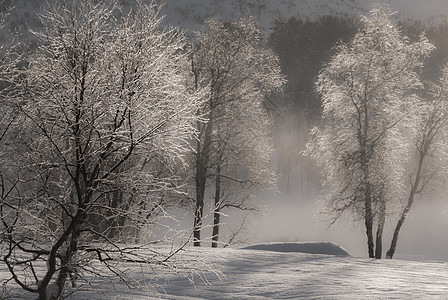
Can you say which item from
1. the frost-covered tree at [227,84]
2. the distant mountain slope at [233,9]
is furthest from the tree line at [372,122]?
the distant mountain slope at [233,9]

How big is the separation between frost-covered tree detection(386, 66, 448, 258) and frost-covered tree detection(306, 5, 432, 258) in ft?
5.27

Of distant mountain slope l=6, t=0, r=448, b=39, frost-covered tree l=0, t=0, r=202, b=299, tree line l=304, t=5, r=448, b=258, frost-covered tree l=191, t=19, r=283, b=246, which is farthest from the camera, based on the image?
distant mountain slope l=6, t=0, r=448, b=39

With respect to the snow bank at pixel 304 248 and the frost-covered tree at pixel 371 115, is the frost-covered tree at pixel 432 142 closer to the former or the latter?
the frost-covered tree at pixel 371 115

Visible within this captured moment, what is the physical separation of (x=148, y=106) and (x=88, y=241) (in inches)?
88.1

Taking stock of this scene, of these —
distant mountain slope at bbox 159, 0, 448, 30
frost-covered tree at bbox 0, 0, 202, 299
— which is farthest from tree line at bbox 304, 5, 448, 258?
distant mountain slope at bbox 159, 0, 448, 30

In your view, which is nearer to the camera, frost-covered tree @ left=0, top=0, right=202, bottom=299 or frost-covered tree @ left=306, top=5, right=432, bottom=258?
frost-covered tree @ left=0, top=0, right=202, bottom=299

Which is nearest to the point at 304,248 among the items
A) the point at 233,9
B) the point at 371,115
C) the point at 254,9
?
the point at 371,115

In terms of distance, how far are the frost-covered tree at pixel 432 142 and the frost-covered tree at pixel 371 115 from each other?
1.61m

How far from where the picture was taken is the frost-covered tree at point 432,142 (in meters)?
19.6

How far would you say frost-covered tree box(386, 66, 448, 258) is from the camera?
64.2 ft

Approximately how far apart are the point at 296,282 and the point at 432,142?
11938mm

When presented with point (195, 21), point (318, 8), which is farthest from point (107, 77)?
point (318, 8)

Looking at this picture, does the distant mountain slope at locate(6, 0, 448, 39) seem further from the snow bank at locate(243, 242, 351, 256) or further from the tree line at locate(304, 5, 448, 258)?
the snow bank at locate(243, 242, 351, 256)

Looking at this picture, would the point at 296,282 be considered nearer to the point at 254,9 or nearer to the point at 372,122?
the point at 372,122
